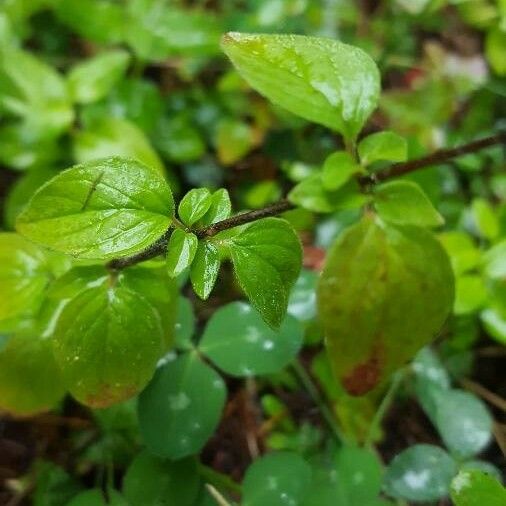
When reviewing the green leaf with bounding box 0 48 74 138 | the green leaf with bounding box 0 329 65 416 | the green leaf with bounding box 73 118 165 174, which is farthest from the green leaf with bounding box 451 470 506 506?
the green leaf with bounding box 0 48 74 138

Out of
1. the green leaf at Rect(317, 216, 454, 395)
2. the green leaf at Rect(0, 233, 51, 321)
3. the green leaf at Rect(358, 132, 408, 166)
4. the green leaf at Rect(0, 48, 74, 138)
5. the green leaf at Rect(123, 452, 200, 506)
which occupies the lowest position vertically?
the green leaf at Rect(123, 452, 200, 506)

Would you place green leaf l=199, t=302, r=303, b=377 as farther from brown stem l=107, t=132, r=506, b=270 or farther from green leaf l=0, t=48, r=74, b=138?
green leaf l=0, t=48, r=74, b=138

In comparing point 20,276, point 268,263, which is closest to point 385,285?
point 268,263

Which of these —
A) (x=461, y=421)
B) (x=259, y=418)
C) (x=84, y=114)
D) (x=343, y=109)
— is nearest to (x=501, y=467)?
(x=461, y=421)

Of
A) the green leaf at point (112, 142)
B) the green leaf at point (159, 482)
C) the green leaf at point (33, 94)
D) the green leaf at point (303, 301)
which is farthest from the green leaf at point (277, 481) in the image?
the green leaf at point (33, 94)

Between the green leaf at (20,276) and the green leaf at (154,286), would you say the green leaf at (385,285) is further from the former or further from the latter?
the green leaf at (20,276)
